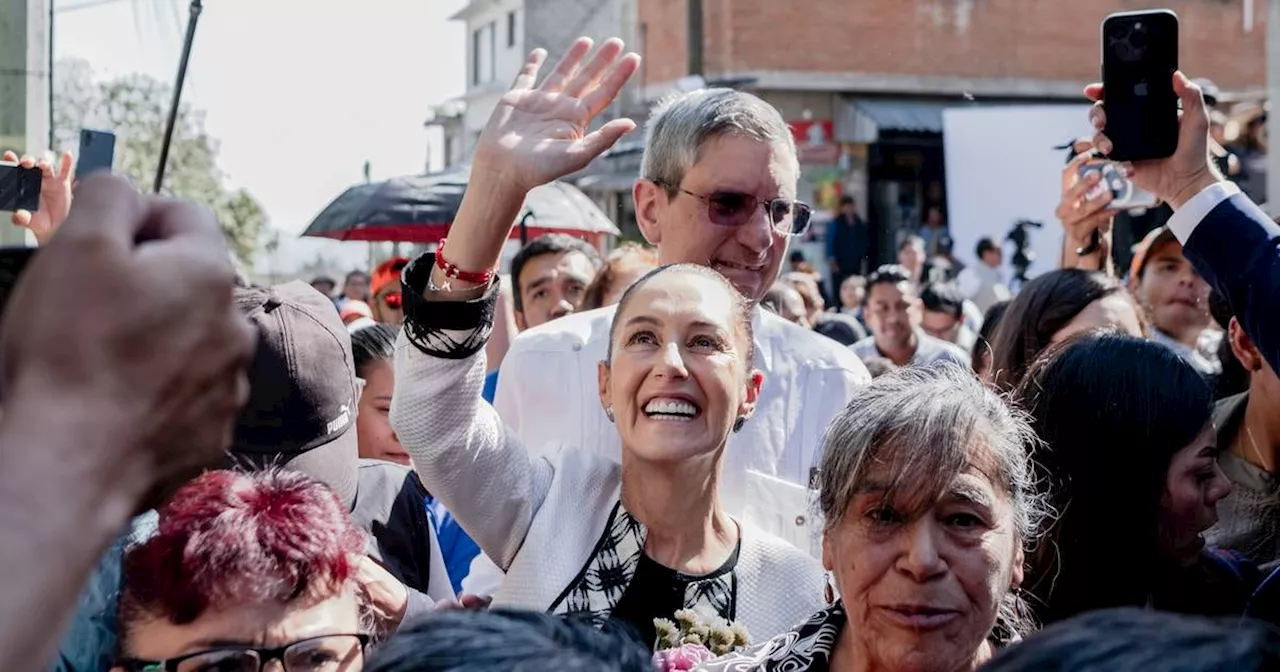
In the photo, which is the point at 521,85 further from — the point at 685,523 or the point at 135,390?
the point at 135,390

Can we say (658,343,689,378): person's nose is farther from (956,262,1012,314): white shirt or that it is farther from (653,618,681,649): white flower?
(956,262,1012,314): white shirt

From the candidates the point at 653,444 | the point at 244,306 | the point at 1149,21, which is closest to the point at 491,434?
the point at 653,444

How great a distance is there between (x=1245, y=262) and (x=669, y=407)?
104 cm

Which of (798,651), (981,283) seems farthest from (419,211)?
(981,283)

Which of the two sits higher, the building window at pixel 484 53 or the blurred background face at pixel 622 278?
the building window at pixel 484 53

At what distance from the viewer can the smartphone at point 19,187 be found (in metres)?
3.50

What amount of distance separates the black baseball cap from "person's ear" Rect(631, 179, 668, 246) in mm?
905

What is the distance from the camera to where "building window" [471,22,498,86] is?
47344 mm

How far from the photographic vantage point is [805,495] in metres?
3.12

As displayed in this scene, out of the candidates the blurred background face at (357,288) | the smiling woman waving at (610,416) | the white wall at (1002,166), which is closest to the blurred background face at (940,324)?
the smiling woman waving at (610,416)

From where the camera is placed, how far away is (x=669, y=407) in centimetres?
278

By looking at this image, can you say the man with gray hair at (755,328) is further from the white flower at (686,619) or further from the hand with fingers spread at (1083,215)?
the hand with fingers spread at (1083,215)

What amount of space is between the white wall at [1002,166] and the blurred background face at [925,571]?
15345 millimetres

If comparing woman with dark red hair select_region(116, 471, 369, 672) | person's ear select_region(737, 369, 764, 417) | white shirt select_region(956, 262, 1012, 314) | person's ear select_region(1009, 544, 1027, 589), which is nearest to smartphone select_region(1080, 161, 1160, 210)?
person's ear select_region(737, 369, 764, 417)
